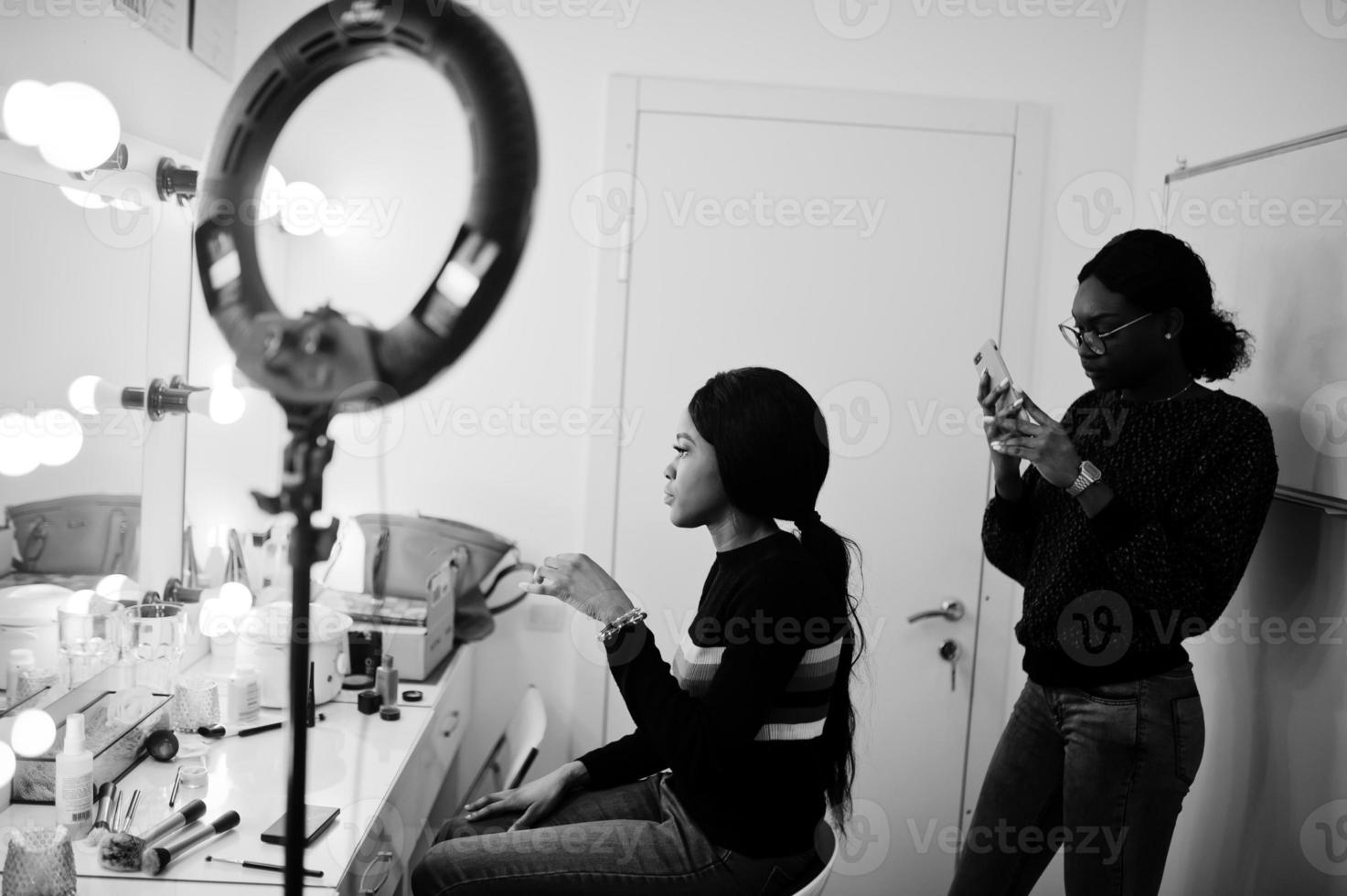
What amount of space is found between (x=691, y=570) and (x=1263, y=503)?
1.24 meters

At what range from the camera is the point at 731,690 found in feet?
4.05

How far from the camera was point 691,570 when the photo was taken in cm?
237

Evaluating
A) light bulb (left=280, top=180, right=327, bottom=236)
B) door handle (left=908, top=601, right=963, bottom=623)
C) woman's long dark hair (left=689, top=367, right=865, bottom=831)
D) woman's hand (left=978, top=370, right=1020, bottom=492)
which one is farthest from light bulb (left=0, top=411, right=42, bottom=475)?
door handle (left=908, top=601, right=963, bottom=623)

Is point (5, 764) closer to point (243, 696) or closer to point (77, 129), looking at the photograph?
point (243, 696)

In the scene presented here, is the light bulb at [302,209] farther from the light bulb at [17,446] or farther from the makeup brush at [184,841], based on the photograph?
the makeup brush at [184,841]

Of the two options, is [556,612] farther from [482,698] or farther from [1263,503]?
[1263,503]

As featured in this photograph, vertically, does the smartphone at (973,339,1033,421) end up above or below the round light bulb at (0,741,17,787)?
above

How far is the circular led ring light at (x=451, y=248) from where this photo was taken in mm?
411

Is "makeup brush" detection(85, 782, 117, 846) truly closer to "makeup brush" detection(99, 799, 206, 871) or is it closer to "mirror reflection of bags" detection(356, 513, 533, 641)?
"makeup brush" detection(99, 799, 206, 871)

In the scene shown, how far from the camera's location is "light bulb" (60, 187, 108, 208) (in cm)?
146

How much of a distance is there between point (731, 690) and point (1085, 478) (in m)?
0.64

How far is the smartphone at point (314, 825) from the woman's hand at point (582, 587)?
432 mm

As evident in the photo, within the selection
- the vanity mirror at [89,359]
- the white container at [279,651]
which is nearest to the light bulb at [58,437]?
the vanity mirror at [89,359]

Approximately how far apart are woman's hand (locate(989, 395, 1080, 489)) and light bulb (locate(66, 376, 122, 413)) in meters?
1.40
